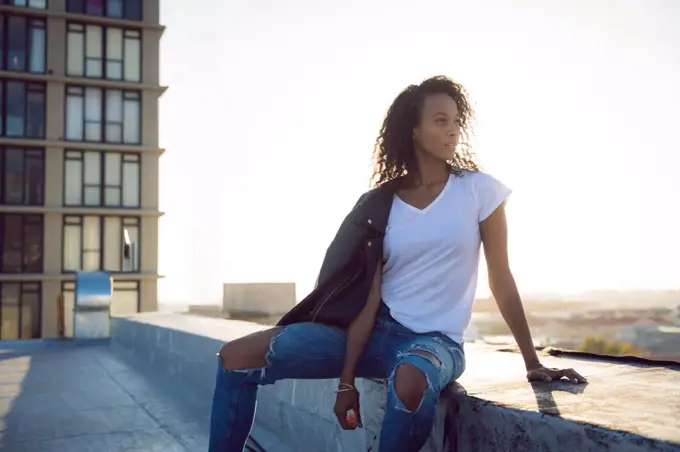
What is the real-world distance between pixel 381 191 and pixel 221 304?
16872 millimetres

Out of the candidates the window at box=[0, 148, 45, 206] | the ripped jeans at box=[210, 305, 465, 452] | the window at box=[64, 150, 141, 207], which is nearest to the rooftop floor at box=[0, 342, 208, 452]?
the ripped jeans at box=[210, 305, 465, 452]

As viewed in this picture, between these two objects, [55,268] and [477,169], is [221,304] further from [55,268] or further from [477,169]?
[477,169]

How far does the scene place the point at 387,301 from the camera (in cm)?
246

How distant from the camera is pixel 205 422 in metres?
4.78

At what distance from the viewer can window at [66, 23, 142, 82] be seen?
92.4 ft

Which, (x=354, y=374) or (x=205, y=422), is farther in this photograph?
(x=205, y=422)

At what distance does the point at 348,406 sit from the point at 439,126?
1.16 m

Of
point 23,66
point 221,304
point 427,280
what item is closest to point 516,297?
point 427,280

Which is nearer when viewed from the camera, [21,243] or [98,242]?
[21,243]

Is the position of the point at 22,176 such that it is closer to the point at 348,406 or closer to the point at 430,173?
the point at 430,173

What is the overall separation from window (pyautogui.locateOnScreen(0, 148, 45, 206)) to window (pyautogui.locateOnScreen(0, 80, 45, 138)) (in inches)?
33.2

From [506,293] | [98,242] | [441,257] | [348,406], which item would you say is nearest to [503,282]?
[506,293]

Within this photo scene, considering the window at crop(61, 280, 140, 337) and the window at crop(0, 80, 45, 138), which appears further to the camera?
the window at crop(0, 80, 45, 138)

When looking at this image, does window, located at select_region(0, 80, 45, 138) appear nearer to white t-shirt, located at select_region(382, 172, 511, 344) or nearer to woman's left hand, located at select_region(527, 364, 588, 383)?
white t-shirt, located at select_region(382, 172, 511, 344)
